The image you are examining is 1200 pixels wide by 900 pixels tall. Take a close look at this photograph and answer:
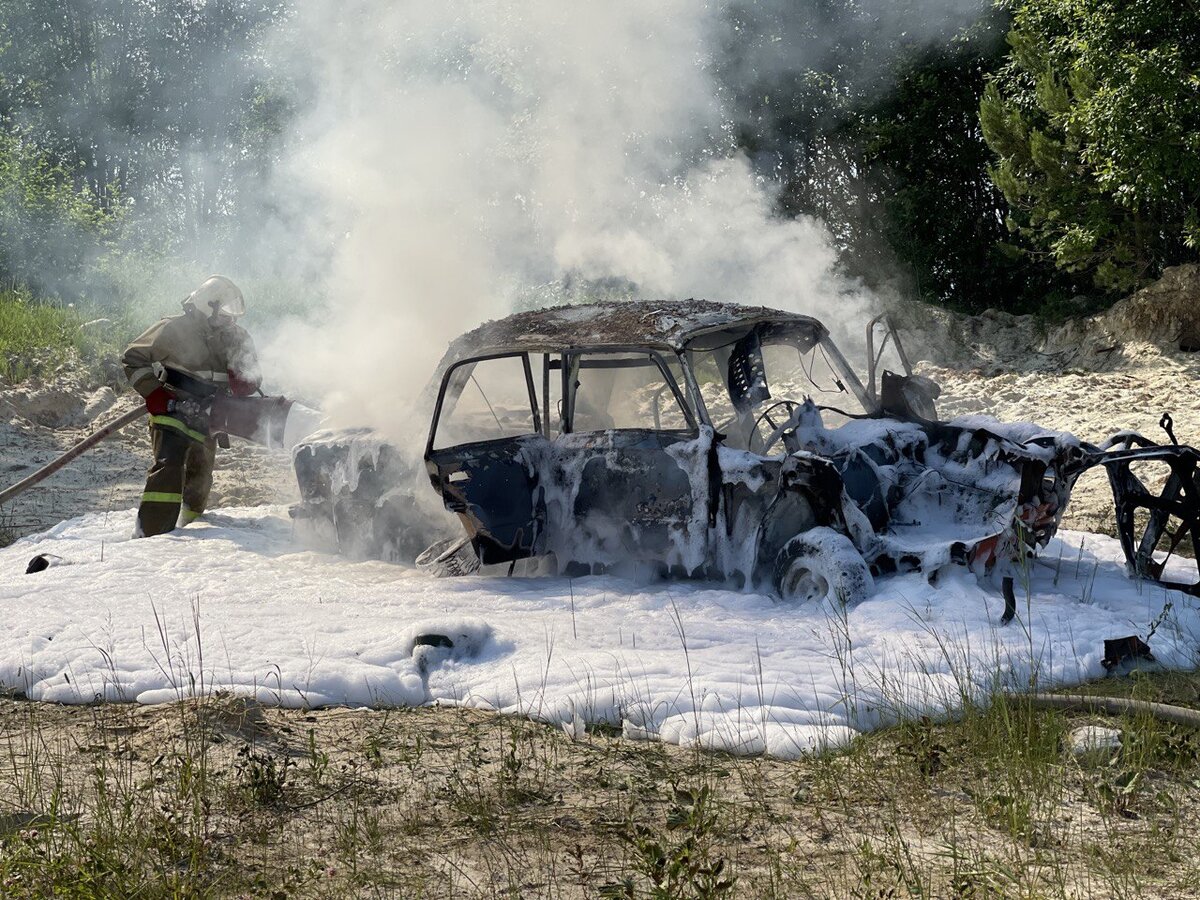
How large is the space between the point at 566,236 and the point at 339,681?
10899 millimetres

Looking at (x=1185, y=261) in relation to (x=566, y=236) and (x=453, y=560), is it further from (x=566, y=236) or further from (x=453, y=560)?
(x=453, y=560)

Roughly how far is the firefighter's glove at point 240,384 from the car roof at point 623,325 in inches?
119

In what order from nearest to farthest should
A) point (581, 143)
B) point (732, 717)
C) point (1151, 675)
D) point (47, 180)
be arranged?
1. point (732, 717)
2. point (1151, 675)
3. point (581, 143)
4. point (47, 180)

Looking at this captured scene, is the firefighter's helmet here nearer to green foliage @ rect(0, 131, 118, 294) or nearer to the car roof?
the car roof

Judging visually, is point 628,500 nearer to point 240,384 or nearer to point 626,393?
point 626,393

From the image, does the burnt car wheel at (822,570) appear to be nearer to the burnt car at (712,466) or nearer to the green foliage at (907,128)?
the burnt car at (712,466)

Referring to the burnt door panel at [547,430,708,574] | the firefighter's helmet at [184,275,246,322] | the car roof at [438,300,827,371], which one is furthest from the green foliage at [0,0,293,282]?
the burnt door panel at [547,430,708,574]

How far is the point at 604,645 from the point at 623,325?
244 centimetres

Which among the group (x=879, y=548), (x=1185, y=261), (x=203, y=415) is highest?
(x=1185, y=261)

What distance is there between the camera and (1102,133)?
47.8 ft

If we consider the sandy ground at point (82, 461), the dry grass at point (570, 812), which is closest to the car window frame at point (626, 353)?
the dry grass at point (570, 812)

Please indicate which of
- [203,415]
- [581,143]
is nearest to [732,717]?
[203,415]

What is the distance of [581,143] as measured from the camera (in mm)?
16734

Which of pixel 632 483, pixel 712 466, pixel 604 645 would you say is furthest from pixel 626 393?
pixel 604 645
